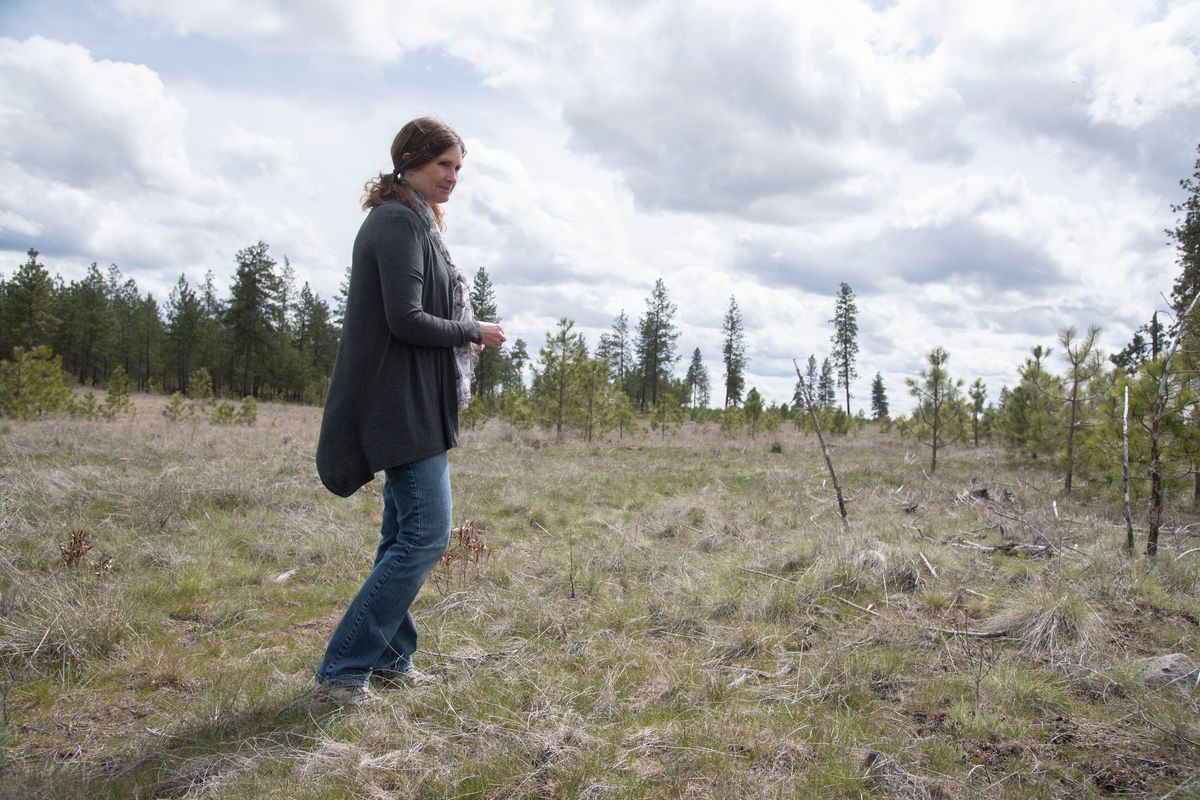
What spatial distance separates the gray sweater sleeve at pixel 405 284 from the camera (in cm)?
219

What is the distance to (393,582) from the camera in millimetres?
2289

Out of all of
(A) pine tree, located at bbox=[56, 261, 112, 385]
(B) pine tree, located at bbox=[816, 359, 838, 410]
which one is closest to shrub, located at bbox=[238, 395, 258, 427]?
(A) pine tree, located at bbox=[56, 261, 112, 385]

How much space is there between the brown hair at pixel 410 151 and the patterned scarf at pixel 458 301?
0.05 meters

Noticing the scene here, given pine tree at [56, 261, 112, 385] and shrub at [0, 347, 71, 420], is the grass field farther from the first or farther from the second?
pine tree at [56, 261, 112, 385]

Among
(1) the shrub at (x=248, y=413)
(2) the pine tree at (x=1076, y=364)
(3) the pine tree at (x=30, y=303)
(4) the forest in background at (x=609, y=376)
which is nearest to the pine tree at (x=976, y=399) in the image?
(4) the forest in background at (x=609, y=376)

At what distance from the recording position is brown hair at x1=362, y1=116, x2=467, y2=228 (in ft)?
7.71

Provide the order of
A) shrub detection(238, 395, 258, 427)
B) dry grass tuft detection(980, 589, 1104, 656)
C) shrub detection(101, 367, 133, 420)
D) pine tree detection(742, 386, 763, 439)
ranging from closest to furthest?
dry grass tuft detection(980, 589, 1104, 656) < shrub detection(101, 367, 133, 420) < shrub detection(238, 395, 258, 427) < pine tree detection(742, 386, 763, 439)

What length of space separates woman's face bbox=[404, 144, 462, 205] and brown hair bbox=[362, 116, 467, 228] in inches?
0.6

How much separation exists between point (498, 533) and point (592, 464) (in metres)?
7.33

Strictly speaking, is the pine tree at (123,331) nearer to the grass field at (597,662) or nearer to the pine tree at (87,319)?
the pine tree at (87,319)

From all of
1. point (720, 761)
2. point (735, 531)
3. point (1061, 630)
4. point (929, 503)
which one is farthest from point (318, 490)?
point (929, 503)

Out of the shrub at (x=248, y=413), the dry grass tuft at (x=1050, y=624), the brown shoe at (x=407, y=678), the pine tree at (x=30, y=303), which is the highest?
the pine tree at (x=30, y=303)

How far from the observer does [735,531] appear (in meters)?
5.85

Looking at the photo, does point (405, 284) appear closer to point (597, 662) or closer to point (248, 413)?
point (597, 662)
